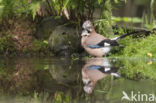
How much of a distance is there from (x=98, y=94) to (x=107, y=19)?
4.23 meters

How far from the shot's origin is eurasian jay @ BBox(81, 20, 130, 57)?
722cm

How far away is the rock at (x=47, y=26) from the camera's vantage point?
27.9 feet

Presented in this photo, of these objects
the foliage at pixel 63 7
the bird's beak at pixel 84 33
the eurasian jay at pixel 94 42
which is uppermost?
the foliage at pixel 63 7

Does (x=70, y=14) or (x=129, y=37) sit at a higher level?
(x=70, y=14)

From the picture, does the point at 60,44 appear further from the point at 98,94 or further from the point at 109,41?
the point at 98,94

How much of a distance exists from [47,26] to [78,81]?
3.94m

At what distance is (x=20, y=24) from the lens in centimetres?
870

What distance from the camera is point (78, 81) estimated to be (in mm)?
4832

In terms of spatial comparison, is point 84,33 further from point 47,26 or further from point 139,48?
point 47,26

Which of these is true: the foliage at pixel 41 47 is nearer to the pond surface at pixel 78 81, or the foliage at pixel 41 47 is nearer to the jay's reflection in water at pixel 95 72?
the pond surface at pixel 78 81

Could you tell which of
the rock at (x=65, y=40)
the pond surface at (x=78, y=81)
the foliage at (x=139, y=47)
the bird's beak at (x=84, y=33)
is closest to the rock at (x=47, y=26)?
the rock at (x=65, y=40)

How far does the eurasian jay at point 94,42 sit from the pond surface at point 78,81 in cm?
19

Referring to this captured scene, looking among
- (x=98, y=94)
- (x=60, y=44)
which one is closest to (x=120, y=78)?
(x=98, y=94)

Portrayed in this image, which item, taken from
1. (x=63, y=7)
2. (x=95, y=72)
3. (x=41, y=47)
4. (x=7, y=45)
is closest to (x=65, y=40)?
(x=41, y=47)
